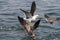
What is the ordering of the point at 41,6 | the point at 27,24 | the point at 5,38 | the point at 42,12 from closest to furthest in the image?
the point at 27,24 < the point at 5,38 < the point at 42,12 < the point at 41,6

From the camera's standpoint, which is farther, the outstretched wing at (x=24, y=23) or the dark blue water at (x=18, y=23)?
the dark blue water at (x=18, y=23)

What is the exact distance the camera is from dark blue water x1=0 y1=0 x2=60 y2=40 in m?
14.7

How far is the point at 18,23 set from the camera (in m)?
16.5

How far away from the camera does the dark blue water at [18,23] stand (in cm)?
1473

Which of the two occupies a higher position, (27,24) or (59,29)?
(27,24)

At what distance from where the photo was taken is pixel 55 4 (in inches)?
797

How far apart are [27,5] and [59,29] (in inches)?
192

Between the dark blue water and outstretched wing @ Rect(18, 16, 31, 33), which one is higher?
outstretched wing @ Rect(18, 16, 31, 33)

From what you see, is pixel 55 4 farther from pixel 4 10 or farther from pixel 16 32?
pixel 16 32

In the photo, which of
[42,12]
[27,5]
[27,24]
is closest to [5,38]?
[27,24]

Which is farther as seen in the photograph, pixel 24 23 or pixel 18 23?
pixel 18 23

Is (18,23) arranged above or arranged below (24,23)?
below

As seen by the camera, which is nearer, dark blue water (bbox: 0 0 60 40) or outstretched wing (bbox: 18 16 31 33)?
outstretched wing (bbox: 18 16 31 33)

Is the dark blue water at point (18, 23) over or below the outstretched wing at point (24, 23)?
below
